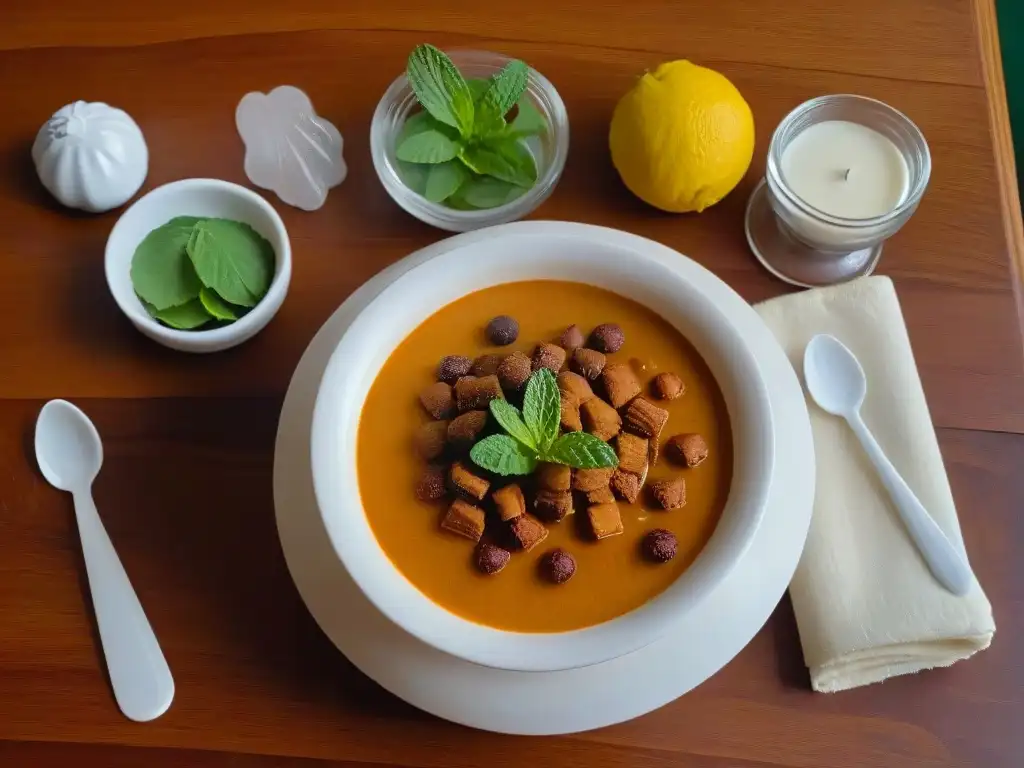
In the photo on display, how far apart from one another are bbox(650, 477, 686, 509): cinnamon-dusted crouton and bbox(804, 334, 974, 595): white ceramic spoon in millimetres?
267

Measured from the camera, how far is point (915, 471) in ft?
3.63

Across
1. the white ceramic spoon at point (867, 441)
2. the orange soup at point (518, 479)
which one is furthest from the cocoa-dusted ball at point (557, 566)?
the white ceramic spoon at point (867, 441)

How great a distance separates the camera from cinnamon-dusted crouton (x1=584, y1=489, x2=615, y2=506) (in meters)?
0.94

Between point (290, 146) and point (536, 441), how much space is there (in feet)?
1.93

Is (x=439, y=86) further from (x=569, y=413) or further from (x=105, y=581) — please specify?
(x=105, y=581)

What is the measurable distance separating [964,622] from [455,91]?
0.83 meters

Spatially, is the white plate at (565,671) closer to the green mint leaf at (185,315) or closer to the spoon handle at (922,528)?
the spoon handle at (922,528)

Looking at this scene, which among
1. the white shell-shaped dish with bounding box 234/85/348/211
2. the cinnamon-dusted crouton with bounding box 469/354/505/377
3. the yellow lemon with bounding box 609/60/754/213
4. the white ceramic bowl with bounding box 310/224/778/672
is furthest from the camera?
the white shell-shaped dish with bounding box 234/85/348/211

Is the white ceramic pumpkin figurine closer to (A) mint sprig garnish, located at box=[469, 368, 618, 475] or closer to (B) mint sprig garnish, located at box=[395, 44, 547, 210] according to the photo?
(B) mint sprig garnish, located at box=[395, 44, 547, 210]

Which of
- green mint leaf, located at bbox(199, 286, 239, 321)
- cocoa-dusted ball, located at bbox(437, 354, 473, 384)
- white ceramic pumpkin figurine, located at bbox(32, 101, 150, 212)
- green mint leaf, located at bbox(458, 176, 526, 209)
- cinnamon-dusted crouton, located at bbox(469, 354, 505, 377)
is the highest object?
white ceramic pumpkin figurine, located at bbox(32, 101, 150, 212)

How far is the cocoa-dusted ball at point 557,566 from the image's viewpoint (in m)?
0.93

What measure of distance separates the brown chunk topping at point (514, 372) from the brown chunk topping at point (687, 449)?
0.53ft

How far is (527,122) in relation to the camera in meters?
1.23

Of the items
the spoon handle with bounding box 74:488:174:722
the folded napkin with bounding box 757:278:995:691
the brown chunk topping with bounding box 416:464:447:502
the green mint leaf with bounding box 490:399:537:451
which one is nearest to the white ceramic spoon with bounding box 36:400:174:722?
the spoon handle with bounding box 74:488:174:722
